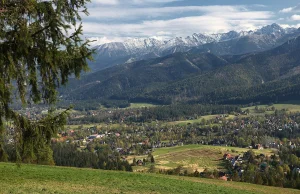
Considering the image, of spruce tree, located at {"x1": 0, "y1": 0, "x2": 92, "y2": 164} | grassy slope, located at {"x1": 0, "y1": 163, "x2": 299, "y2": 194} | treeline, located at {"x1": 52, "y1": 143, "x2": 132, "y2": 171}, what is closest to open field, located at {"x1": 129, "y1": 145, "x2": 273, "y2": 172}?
treeline, located at {"x1": 52, "y1": 143, "x2": 132, "y2": 171}

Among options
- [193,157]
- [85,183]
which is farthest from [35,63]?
[193,157]

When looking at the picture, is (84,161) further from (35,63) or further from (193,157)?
(35,63)

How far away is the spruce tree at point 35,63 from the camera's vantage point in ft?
36.8

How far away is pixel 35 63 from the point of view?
12203mm

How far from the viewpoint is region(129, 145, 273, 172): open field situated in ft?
402

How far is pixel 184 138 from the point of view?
198 metres

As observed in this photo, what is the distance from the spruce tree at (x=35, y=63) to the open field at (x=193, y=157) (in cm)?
10654

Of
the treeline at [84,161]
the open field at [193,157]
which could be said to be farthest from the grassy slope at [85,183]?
the open field at [193,157]

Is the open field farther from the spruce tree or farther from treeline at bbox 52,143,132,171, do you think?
the spruce tree

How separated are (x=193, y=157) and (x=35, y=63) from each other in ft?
433

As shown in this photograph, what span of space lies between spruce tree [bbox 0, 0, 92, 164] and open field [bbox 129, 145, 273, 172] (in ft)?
350

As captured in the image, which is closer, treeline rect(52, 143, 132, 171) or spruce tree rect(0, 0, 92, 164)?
spruce tree rect(0, 0, 92, 164)

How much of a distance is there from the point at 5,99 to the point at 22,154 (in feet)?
8.72

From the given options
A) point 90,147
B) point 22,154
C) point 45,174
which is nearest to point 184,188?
point 45,174
